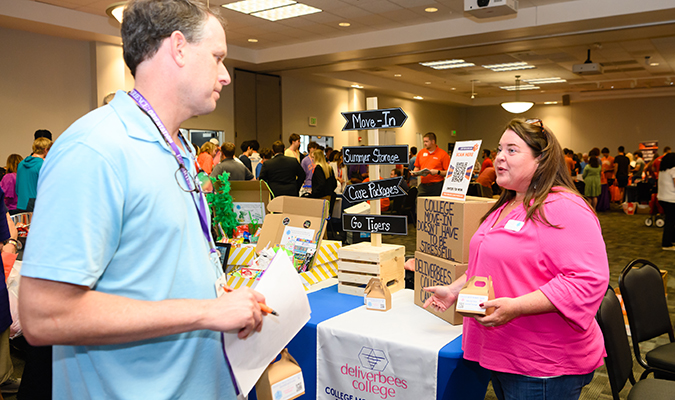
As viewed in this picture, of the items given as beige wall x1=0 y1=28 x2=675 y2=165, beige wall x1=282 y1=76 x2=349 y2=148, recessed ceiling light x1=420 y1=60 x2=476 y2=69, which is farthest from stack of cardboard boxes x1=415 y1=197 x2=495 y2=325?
recessed ceiling light x1=420 y1=60 x2=476 y2=69

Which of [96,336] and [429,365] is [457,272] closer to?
[429,365]

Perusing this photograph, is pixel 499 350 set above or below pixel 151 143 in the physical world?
below

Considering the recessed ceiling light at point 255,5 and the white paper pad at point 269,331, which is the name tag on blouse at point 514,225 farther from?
the recessed ceiling light at point 255,5

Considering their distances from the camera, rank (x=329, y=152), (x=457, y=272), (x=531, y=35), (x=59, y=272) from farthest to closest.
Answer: (x=329, y=152) < (x=531, y=35) < (x=457, y=272) < (x=59, y=272)

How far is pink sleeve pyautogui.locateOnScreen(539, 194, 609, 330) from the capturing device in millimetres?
1405

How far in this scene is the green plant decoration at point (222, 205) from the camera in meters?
2.86

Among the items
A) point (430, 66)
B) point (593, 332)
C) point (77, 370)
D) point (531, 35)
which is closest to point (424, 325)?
point (593, 332)

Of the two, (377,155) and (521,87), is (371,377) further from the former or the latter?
(521,87)

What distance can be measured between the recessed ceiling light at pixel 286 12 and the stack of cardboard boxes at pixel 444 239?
Result: 19.4ft

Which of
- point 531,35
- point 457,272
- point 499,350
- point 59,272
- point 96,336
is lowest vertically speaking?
point 499,350

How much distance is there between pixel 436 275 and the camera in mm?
2092

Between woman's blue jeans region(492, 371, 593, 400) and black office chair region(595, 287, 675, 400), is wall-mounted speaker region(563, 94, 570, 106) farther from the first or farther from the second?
woman's blue jeans region(492, 371, 593, 400)

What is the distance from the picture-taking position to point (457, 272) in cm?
195

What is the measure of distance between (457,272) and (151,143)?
141 centimetres
